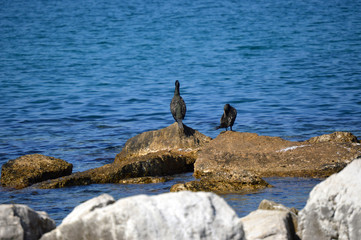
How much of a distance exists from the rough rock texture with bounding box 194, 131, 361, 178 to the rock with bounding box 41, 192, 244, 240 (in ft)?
13.9

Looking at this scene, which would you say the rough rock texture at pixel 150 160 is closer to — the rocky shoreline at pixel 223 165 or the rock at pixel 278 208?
the rocky shoreline at pixel 223 165

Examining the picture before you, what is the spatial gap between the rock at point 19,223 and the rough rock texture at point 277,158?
4.25 meters

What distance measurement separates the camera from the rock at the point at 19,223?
3957mm

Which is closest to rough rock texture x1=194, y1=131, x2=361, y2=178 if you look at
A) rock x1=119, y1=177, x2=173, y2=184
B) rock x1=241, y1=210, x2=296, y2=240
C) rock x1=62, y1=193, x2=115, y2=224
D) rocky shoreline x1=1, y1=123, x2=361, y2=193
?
rocky shoreline x1=1, y1=123, x2=361, y2=193

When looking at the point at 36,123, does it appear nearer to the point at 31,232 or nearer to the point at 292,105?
the point at 292,105

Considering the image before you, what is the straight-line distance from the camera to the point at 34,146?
41.4ft

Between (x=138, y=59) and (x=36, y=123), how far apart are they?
57.5ft

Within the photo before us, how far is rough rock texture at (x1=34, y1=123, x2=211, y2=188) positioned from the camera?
8.23 m

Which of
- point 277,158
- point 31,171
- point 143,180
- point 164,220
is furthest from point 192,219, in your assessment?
point 31,171

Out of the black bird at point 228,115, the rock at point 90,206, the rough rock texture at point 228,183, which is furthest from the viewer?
the black bird at point 228,115

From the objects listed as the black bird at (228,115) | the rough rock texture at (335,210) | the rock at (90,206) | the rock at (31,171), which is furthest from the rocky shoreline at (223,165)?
the rock at (90,206)

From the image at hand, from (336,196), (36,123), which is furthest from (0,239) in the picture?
(36,123)

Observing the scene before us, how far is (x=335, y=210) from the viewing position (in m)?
4.26

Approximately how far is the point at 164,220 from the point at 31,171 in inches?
213
